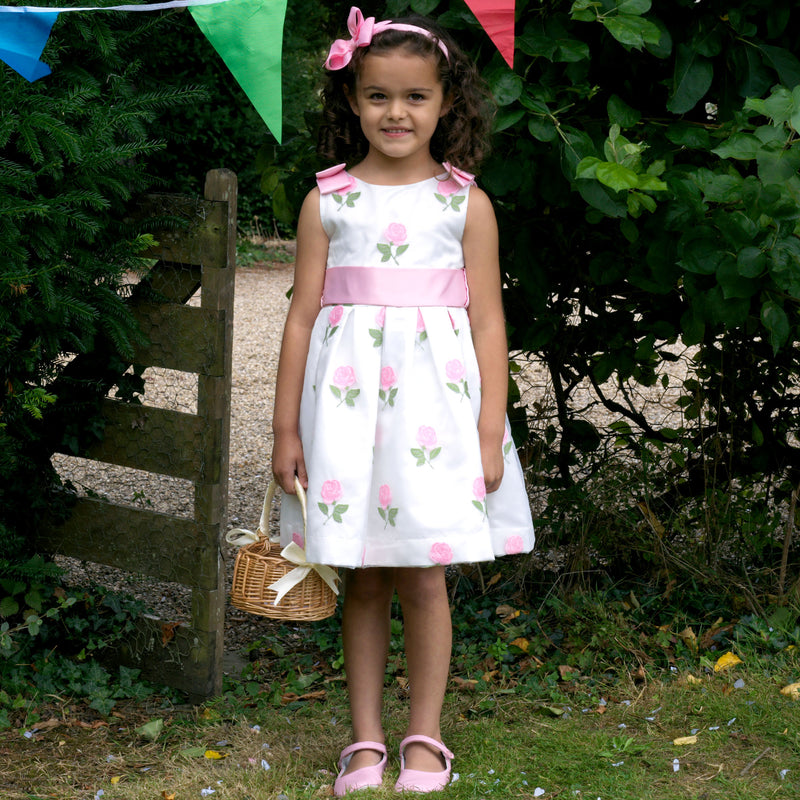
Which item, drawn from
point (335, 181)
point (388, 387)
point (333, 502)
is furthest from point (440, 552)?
point (335, 181)

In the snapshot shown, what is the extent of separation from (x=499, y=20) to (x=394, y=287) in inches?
25.1

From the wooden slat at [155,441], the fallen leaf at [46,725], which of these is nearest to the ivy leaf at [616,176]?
the wooden slat at [155,441]

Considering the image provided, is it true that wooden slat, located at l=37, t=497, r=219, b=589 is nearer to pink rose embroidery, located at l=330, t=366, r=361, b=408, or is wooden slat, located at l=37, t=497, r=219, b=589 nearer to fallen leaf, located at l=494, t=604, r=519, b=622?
pink rose embroidery, located at l=330, t=366, r=361, b=408

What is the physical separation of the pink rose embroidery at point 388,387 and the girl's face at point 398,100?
0.48m

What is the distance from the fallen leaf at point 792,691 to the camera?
9.21 ft

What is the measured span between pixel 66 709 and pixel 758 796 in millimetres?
1816

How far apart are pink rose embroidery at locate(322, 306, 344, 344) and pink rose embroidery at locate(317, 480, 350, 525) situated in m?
0.33

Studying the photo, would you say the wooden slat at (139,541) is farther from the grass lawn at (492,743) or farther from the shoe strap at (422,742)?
the shoe strap at (422,742)

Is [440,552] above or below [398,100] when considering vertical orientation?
below

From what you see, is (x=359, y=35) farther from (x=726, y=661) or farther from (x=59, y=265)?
(x=726, y=661)

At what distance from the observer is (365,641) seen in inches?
100.0

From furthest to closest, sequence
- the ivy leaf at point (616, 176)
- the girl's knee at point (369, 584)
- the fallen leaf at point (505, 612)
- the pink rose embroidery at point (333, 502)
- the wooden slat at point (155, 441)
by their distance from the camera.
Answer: the fallen leaf at point (505, 612) → the wooden slat at point (155, 441) → the girl's knee at point (369, 584) → the pink rose embroidery at point (333, 502) → the ivy leaf at point (616, 176)

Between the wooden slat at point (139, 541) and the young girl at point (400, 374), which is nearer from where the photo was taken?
the young girl at point (400, 374)

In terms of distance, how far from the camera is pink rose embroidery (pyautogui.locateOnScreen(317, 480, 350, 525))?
2.31 meters
